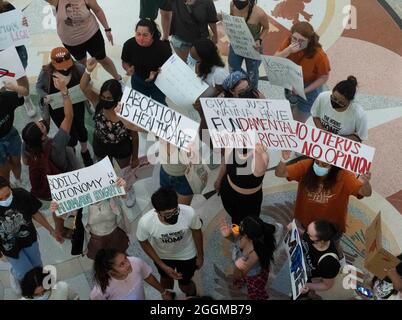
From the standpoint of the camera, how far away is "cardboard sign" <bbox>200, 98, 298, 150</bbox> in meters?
4.89

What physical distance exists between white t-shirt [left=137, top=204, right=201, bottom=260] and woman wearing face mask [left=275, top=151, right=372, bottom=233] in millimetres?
929

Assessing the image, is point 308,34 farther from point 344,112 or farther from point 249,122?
point 249,122

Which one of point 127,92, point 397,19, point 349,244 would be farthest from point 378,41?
point 127,92

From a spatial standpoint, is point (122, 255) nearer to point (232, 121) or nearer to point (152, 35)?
point (232, 121)

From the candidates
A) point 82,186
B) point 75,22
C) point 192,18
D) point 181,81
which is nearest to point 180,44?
point 192,18

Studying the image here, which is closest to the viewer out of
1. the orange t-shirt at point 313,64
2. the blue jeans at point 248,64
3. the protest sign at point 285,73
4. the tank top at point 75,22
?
the protest sign at point 285,73

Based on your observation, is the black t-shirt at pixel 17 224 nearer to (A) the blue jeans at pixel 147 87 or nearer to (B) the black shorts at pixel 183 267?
(B) the black shorts at pixel 183 267

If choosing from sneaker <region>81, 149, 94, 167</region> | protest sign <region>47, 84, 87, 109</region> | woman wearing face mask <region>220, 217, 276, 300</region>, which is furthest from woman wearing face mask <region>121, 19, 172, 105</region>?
woman wearing face mask <region>220, 217, 276, 300</region>

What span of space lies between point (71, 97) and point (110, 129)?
0.60 meters

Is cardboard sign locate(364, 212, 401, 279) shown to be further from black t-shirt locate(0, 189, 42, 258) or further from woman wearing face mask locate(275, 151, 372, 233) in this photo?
black t-shirt locate(0, 189, 42, 258)

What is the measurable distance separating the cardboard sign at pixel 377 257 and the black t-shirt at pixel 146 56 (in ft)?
9.17

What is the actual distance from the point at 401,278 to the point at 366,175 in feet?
2.90

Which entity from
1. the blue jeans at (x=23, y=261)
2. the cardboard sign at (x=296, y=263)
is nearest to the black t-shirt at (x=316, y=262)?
the cardboard sign at (x=296, y=263)

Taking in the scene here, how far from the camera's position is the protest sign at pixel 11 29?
594cm
